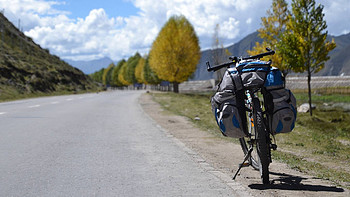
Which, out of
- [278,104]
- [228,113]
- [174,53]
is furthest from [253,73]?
[174,53]

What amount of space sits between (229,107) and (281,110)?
25.9 inches

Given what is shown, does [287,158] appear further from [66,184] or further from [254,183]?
[66,184]

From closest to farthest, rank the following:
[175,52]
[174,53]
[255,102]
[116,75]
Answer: [255,102] → [174,53] → [175,52] → [116,75]

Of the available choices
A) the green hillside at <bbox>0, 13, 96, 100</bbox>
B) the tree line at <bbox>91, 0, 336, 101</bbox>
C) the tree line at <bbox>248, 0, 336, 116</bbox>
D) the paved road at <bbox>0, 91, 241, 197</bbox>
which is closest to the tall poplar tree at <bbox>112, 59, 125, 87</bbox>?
the green hillside at <bbox>0, 13, 96, 100</bbox>

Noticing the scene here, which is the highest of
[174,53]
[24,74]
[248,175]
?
[174,53]

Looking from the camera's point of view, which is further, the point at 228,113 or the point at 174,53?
the point at 174,53

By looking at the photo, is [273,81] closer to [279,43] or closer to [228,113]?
[228,113]

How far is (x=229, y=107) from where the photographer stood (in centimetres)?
507

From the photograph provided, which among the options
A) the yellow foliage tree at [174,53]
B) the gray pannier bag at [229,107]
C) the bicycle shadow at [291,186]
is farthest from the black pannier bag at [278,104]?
the yellow foliage tree at [174,53]

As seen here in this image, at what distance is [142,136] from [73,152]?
9.23 feet

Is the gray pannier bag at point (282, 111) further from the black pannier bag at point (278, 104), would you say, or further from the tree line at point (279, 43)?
the tree line at point (279, 43)

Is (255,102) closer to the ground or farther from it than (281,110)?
farther from it

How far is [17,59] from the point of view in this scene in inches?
2296

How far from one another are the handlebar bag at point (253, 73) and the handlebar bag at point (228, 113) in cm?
25
